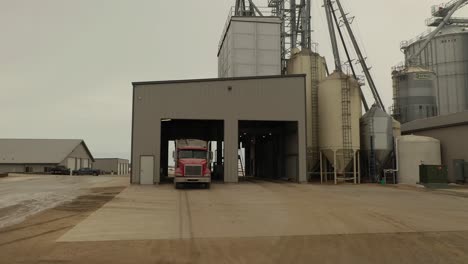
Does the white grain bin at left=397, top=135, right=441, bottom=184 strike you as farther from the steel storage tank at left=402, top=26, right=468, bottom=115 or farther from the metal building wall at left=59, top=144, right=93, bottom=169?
the metal building wall at left=59, top=144, right=93, bottom=169

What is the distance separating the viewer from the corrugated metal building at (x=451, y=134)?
122 ft

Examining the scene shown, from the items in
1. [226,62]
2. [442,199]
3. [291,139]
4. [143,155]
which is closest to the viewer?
[442,199]

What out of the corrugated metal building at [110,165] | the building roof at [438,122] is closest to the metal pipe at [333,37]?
the building roof at [438,122]

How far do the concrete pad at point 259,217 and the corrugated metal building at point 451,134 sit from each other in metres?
15.7

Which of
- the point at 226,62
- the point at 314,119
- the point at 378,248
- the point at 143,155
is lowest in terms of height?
the point at 378,248

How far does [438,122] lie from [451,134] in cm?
213

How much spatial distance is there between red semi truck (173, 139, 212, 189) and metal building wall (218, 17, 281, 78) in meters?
20.7

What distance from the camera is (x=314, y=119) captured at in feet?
141

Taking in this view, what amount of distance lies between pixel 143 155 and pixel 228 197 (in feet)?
42.7

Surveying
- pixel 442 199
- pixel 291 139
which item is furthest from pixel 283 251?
pixel 291 139

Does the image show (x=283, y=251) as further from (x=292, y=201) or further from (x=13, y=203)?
(x=13, y=203)

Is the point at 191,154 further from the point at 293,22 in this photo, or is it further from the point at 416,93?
the point at 416,93

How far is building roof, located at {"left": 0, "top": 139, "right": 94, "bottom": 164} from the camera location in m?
77.6

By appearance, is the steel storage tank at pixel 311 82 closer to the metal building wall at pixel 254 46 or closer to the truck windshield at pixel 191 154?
the metal building wall at pixel 254 46
